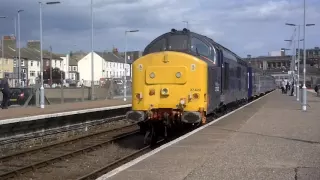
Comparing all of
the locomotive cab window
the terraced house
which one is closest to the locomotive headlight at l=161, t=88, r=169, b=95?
the locomotive cab window

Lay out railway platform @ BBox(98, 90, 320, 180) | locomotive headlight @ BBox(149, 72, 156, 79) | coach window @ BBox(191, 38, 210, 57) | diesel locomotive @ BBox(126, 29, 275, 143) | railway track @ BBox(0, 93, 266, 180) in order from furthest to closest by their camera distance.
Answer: coach window @ BBox(191, 38, 210, 57)
locomotive headlight @ BBox(149, 72, 156, 79)
diesel locomotive @ BBox(126, 29, 275, 143)
railway track @ BBox(0, 93, 266, 180)
railway platform @ BBox(98, 90, 320, 180)

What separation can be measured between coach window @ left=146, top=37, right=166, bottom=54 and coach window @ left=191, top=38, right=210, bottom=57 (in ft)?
3.14

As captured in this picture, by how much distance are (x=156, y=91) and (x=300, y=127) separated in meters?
6.04

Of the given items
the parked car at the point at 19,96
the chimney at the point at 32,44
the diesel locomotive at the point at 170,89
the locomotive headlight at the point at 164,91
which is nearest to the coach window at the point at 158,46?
the diesel locomotive at the point at 170,89

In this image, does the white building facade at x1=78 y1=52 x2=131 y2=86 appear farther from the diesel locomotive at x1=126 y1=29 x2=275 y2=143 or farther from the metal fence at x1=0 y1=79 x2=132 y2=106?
the diesel locomotive at x1=126 y1=29 x2=275 y2=143

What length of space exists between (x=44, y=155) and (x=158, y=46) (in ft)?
16.6

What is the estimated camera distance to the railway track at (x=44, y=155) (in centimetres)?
1124

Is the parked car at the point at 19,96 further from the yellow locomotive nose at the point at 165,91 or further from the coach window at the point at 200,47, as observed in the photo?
the yellow locomotive nose at the point at 165,91

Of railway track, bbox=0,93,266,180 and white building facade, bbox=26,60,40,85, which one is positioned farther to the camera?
white building facade, bbox=26,60,40,85

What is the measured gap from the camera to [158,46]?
47.9 feet

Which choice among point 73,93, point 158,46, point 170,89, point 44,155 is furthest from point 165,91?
point 73,93

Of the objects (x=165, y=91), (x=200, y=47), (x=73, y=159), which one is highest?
(x=200, y=47)

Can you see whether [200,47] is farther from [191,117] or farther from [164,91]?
[191,117]

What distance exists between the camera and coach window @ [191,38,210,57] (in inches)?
563
